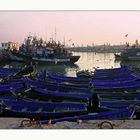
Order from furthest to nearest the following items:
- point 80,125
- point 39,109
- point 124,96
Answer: point 124,96
point 39,109
point 80,125

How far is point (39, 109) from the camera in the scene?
805 centimetres

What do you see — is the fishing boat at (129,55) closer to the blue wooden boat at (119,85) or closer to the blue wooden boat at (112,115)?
the blue wooden boat at (119,85)

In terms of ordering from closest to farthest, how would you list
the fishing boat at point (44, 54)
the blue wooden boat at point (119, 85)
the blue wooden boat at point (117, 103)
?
the blue wooden boat at point (117, 103)
the blue wooden boat at point (119, 85)
the fishing boat at point (44, 54)

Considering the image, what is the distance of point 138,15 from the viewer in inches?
273

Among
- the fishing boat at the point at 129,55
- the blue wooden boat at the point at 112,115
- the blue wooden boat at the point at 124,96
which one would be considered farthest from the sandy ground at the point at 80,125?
the fishing boat at the point at 129,55

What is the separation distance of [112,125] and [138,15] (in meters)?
2.35

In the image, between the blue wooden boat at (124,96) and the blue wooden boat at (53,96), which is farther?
the blue wooden boat at (53,96)

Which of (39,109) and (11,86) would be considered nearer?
(39,109)

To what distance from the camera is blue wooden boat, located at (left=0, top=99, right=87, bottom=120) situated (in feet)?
25.3

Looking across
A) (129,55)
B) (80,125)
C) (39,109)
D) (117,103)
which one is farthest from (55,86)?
(129,55)

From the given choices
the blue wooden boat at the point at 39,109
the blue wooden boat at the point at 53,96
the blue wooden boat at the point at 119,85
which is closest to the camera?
the blue wooden boat at the point at 39,109

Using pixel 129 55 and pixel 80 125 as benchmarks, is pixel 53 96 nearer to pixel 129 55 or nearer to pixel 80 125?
pixel 80 125

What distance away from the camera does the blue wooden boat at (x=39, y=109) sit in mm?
7707
